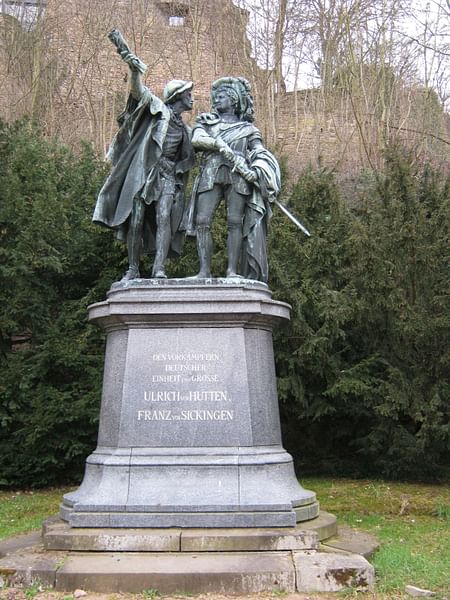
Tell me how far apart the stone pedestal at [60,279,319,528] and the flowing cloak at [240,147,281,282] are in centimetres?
43

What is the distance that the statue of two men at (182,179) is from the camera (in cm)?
711

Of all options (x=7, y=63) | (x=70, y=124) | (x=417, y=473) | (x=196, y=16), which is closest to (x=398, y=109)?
(x=196, y=16)

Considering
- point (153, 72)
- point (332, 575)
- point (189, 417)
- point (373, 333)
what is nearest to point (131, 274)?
point (189, 417)

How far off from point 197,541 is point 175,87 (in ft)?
14.2

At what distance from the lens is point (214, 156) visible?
7.21m

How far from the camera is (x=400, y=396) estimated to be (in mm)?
10672

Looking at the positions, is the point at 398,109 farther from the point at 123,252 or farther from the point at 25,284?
the point at 25,284

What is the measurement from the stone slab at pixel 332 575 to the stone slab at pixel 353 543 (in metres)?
0.42

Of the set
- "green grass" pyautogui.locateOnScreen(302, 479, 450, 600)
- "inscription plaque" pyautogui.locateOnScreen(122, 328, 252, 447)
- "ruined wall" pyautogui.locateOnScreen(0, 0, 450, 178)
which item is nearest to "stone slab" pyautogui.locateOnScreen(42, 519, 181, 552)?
"inscription plaque" pyautogui.locateOnScreen(122, 328, 252, 447)

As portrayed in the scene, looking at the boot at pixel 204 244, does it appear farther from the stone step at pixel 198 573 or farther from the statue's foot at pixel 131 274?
the stone step at pixel 198 573

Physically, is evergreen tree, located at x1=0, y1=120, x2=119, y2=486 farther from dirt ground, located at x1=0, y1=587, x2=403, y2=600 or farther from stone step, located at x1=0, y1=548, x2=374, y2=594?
dirt ground, located at x1=0, y1=587, x2=403, y2=600

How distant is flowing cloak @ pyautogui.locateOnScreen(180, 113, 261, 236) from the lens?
7168 mm

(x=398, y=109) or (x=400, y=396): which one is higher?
(x=398, y=109)

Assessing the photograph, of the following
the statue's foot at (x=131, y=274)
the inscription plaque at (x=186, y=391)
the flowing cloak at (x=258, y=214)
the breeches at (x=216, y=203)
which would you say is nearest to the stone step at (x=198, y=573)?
the inscription plaque at (x=186, y=391)
